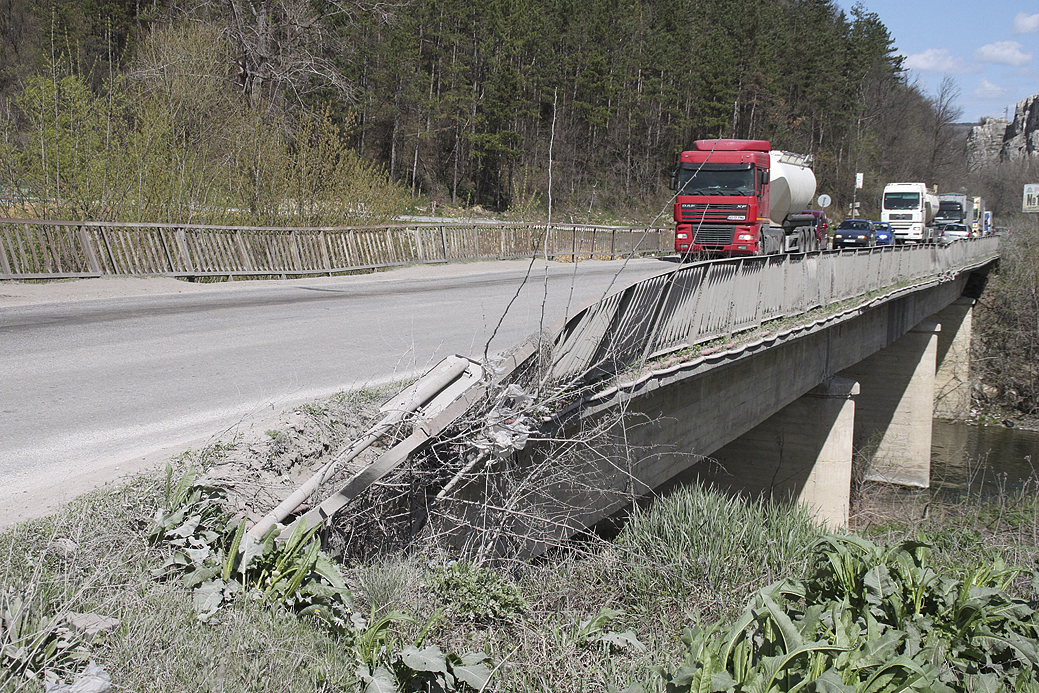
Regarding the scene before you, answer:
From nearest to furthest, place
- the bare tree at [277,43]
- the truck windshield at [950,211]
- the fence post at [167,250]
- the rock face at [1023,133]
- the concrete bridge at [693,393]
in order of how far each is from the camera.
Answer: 1. the concrete bridge at [693,393]
2. the fence post at [167,250]
3. the bare tree at [277,43]
4. the truck windshield at [950,211]
5. the rock face at [1023,133]

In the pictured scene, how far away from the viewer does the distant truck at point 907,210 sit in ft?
144

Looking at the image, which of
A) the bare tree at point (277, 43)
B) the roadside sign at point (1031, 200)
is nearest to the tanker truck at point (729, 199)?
the bare tree at point (277, 43)

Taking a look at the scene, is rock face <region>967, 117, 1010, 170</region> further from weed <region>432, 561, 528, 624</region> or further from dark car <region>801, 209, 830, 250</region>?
weed <region>432, 561, 528, 624</region>

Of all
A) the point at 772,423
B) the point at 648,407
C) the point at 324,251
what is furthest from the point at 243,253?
the point at 648,407

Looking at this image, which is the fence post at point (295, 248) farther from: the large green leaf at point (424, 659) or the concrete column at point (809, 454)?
the large green leaf at point (424, 659)

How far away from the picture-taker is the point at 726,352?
8.77 meters

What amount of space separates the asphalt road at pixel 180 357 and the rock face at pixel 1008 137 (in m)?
126

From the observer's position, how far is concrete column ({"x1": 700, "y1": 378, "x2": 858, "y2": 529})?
15.5m

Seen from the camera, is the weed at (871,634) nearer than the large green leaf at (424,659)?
No

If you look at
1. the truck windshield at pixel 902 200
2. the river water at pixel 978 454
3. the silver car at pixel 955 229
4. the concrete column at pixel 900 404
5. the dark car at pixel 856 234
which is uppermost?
the truck windshield at pixel 902 200

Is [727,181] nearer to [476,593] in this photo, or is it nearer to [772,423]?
[772,423]

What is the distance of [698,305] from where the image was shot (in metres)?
8.64

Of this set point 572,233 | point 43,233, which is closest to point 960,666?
point 43,233

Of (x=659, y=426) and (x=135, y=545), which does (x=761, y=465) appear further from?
(x=135, y=545)
